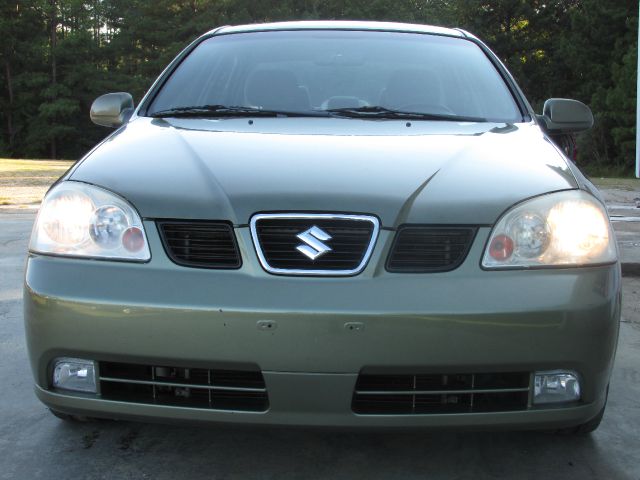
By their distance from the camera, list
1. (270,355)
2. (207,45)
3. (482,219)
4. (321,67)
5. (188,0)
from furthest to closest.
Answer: (188,0), (207,45), (321,67), (482,219), (270,355)

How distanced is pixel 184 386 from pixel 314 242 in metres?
0.51

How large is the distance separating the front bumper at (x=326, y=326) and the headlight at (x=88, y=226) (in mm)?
62

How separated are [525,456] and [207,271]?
3.95 ft

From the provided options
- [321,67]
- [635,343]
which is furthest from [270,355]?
[635,343]

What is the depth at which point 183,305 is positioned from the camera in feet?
6.15

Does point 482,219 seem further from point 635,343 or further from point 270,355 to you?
point 635,343

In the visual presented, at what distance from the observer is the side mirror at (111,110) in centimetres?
331

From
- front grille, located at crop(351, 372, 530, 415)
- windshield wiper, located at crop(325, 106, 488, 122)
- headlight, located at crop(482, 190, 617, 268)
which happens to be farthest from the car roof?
front grille, located at crop(351, 372, 530, 415)

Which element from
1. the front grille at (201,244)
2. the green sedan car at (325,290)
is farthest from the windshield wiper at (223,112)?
the front grille at (201,244)

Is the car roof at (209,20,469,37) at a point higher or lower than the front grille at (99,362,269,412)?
higher

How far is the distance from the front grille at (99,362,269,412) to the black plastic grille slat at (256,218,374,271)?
1.00ft

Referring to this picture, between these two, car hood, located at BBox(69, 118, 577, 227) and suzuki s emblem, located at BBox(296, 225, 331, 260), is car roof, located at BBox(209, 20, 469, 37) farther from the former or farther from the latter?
suzuki s emblem, located at BBox(296, 225, 331, 260)

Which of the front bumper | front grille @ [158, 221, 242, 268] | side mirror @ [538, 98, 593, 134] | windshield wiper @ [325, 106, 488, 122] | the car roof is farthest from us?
the car roof

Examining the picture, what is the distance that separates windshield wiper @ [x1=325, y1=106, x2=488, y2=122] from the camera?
288 cm
